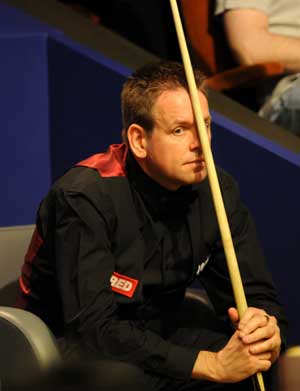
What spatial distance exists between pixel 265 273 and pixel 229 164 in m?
0.46

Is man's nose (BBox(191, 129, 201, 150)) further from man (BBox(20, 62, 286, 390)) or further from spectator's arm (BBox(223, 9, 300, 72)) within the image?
spectator's arm (BBox(223, 9, 300, 72))

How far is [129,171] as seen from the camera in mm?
1705

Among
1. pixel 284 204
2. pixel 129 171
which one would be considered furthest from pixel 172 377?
pixel 284 204

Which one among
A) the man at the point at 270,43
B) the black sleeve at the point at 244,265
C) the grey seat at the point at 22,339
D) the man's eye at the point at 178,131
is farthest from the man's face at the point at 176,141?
the man at the point at 270,43

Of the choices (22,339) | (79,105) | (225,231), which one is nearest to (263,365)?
(225,231)

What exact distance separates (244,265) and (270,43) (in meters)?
0.89

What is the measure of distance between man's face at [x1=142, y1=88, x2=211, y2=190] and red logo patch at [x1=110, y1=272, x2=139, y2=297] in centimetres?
21

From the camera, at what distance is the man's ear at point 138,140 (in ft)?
5.51

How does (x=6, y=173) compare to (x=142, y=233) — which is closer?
(x=142, y=233)

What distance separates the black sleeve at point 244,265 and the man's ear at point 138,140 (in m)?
0.19

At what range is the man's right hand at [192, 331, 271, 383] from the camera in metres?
1.48

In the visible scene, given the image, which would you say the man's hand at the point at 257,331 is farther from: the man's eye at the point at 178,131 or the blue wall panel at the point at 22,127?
the blue wall panel at the point at 22,127

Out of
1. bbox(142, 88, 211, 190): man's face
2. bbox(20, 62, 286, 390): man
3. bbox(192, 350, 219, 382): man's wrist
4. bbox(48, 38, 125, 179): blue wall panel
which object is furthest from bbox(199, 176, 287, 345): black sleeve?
bbox(48, 38, 125, 179): blue wall panel

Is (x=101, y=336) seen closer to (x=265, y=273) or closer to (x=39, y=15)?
(x=265, y=273)
